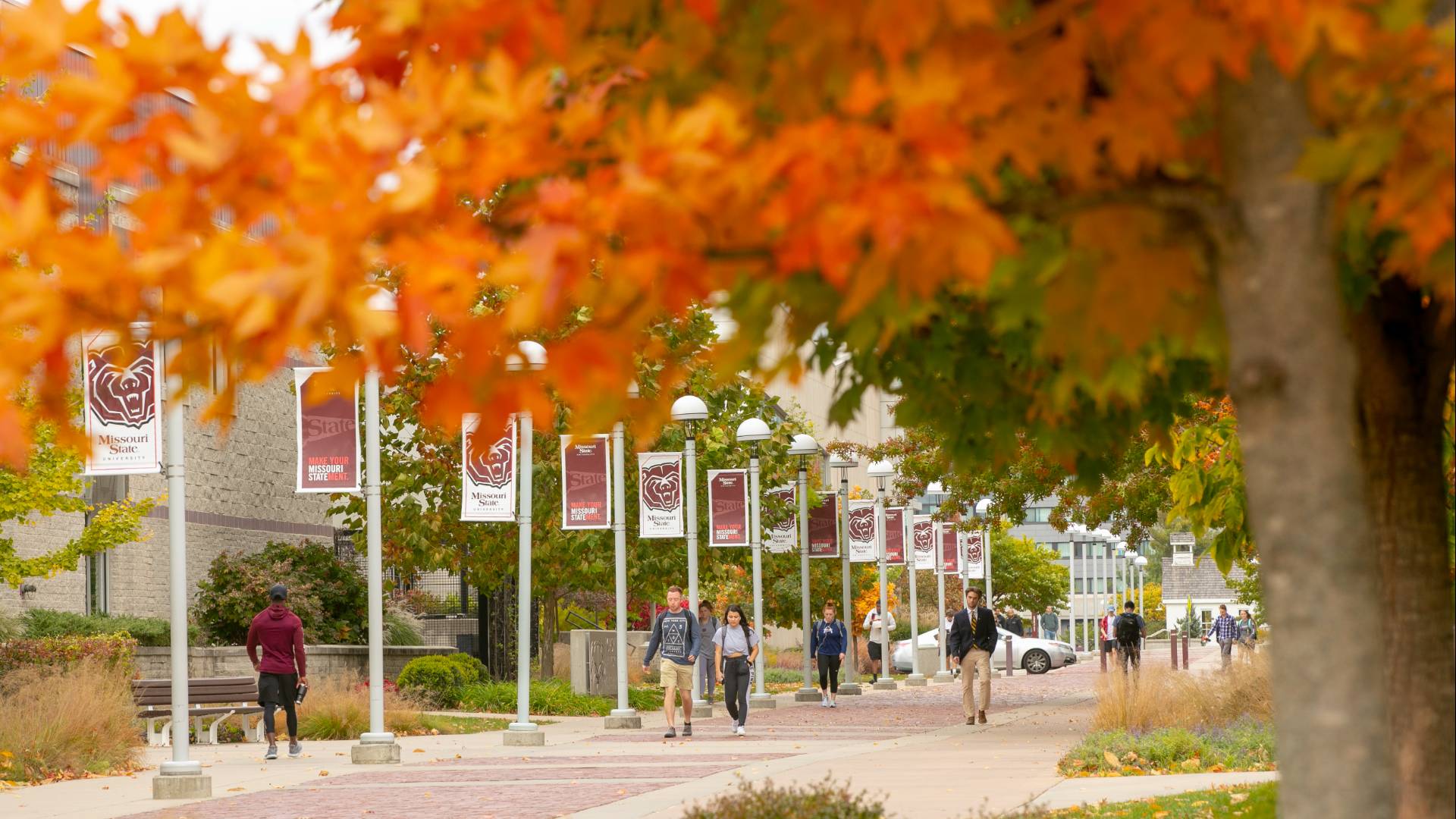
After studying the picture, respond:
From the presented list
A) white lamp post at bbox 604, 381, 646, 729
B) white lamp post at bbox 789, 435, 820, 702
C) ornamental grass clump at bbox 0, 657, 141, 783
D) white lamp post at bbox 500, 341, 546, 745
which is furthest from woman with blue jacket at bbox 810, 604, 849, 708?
ornamental grass clump at bbox 0, 657, 141, 783

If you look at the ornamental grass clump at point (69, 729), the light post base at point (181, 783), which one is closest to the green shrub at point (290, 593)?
the ornamental grass clump at point (69, 729)

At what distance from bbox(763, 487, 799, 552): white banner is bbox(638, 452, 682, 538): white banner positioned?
8.77 m

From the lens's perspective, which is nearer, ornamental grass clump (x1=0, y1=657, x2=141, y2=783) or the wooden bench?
ornamental grass clump (x1=0, y1=657, x2=141, y2=783)

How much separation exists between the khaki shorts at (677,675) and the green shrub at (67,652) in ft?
21.9

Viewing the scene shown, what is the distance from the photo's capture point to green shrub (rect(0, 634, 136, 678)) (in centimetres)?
2181

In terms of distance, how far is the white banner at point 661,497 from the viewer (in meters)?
27.2

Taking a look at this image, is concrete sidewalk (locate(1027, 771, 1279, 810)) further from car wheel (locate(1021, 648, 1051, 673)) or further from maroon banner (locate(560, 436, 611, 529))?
car wheel (locate(1021, 648, 1051, 673))

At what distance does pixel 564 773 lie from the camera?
17.7 meters

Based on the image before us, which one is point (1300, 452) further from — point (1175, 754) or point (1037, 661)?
point (1037, 661)

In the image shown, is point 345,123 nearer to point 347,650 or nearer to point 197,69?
point 197,69

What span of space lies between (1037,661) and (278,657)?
3996 centimetres

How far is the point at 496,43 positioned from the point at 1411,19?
1.70 m

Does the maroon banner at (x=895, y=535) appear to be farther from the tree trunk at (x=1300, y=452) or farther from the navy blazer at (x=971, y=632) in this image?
the tree trunk at (x=1300, y=452)

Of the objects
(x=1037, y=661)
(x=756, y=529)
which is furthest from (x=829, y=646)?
(x=1037, y=661)
